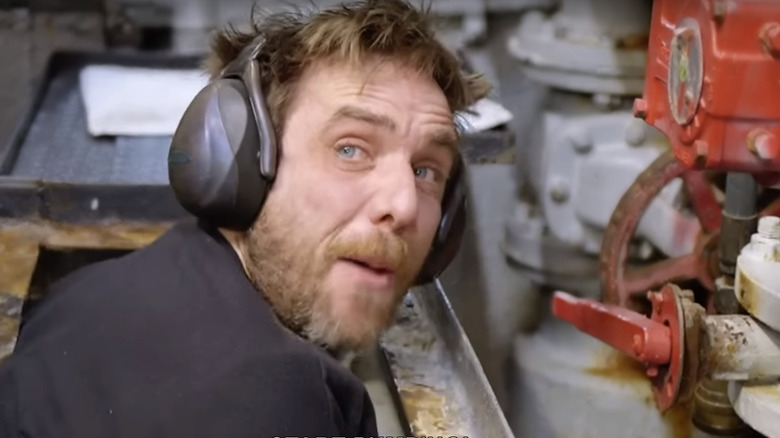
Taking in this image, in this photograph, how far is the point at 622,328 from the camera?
119 centimetres

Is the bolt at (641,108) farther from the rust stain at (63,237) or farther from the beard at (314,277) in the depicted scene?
the rust stain at (63,237)

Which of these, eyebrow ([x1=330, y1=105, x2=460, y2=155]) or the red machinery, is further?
eyebrow ([x1=330, y1=105, x2=460, y2=155])

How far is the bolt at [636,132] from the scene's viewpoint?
147cm

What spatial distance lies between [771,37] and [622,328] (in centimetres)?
42

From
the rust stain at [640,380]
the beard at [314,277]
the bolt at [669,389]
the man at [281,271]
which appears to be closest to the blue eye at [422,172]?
the man at [281,271]

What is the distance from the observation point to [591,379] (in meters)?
1.59

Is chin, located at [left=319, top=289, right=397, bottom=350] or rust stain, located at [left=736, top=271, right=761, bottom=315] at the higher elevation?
rust stain, located at [left=736, top=271, right=761, bottom=315]

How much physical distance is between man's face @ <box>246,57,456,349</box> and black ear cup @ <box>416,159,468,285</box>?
10cm

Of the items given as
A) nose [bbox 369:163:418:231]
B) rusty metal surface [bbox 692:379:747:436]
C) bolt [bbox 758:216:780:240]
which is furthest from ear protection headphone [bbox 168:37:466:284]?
rusty metal surface [bbox 692:379:747:436]

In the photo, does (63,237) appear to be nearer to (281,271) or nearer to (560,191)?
(281,271)

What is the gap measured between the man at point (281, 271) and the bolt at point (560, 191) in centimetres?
39

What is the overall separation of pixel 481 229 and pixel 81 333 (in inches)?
37.9

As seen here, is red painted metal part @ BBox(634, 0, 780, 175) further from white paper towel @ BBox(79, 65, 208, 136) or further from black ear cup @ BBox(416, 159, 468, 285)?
white paper towel @ BBox(79, 65, 208, 136)

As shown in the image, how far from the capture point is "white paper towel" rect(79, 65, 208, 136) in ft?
4.91
